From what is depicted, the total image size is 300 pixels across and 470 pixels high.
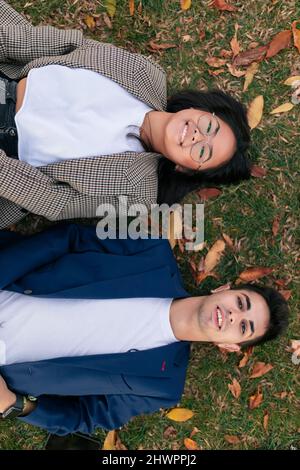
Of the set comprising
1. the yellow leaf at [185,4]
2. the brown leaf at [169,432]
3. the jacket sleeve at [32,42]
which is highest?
the yellow leaf at [185,4]

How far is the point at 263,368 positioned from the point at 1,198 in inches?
95.8

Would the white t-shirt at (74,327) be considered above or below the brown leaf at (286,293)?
above

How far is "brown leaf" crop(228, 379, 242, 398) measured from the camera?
3980 mm

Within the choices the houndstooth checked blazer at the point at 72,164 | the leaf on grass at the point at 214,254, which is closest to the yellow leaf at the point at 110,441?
the leaf on grass at the point at 214,254

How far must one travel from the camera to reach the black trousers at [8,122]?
311 centimetres

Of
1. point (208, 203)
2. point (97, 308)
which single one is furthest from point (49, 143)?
point (208, 203)

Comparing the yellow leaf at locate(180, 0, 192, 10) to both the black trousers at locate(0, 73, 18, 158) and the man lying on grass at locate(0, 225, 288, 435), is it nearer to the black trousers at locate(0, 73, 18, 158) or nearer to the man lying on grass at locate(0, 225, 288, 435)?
the black trousers at locate(0, 73, 18, 158)

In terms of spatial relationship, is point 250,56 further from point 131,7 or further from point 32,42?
point 32,42

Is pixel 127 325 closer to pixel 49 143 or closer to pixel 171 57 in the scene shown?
pixel 49 143

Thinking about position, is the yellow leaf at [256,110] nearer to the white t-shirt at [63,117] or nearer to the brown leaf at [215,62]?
the brown leaf at [215,62]

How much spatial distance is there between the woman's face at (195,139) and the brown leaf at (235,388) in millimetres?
1869

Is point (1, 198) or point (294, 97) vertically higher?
point (294, 97)

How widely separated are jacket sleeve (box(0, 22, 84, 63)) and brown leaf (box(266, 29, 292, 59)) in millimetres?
1634

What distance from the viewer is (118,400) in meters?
3.34
